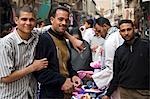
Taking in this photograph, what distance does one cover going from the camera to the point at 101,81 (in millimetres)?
5340

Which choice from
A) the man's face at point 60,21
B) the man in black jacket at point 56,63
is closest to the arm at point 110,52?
the man in black jacket at point 56,63

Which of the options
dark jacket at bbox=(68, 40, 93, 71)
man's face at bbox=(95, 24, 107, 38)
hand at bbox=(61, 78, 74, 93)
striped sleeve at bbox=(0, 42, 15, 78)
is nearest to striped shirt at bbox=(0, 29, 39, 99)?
striped sleeve at bbox=(0, 42, 15, 78)

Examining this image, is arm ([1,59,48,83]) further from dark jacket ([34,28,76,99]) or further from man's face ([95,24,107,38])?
man's face ([95,24,107,38])

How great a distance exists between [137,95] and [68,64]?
4.66ft

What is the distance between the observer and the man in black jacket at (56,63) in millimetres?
3279

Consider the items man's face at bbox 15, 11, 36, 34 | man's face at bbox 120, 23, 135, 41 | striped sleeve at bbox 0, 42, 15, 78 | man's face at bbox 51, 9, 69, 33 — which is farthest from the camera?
man's face at bbox 120, 23, 135, 41

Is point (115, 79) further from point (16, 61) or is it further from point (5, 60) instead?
point (5, 60)

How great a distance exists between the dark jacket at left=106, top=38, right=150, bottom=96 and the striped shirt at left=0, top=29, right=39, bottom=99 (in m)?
1.72

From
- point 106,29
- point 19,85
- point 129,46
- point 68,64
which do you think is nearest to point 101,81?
point 129,46

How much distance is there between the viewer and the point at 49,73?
3.27m

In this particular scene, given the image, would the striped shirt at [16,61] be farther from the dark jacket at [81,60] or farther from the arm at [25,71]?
the dark jacket at [81,60]

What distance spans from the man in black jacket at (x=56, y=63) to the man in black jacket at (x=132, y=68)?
120 centimetres

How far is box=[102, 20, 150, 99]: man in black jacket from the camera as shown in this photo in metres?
4.68

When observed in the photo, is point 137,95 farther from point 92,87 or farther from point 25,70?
point 25,70
